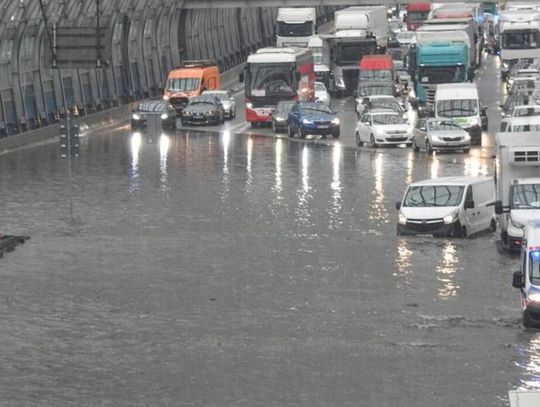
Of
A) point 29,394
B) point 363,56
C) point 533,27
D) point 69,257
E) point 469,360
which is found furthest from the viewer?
point 533,27

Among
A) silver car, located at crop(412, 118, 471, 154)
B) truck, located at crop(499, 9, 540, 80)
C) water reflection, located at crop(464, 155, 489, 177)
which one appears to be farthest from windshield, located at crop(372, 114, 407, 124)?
truck, located at crop(499, 9, 540, 80)

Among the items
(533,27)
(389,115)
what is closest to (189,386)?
(389,115)

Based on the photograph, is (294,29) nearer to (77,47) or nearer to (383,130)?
(383,130)

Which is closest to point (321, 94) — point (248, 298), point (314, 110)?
point (314, 110)

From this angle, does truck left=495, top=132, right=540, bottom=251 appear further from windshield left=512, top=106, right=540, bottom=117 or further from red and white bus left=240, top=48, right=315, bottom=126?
red and white bus left=240, top=48, right=315, bottom=126

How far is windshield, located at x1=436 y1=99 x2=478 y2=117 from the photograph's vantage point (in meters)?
62.1

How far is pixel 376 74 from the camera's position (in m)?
81.4

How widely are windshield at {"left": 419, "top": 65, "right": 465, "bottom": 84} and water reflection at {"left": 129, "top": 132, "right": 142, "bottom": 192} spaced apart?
1283cm

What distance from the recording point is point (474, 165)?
53.1 meters

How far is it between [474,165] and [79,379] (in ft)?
98.8

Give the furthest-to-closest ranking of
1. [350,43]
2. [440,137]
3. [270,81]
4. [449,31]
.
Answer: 1. [350,43]
2. [449,31]
3. [270,81]
4. [440,137]

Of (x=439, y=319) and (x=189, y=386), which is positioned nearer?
(x=189, y=386)

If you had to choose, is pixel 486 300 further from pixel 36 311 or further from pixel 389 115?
pixel 389 115

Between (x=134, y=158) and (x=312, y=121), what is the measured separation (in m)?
8.23
